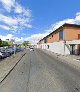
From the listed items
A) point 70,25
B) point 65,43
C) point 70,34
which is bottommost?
point 65,43

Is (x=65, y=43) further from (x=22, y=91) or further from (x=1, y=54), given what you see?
(x=22, y=91)

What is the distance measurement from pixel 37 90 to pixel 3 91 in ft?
5.52

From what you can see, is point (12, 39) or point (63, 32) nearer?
point (12, 39)

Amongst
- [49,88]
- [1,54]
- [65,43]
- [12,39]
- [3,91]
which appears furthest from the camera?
[65,43]

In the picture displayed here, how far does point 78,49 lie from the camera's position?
35.5 meters

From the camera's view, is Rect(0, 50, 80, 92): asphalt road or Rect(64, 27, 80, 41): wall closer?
Rect(0, 50, 80, 92): asphalt road

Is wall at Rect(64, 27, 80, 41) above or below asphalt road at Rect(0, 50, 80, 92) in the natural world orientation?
above

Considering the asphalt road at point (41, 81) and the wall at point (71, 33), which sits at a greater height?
the wall at point (71, 33)

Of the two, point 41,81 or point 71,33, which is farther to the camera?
point 71,33

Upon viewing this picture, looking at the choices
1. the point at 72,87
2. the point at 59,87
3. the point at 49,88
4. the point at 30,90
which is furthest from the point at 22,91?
the point at 72,87

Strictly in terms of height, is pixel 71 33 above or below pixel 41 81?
above

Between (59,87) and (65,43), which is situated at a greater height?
(65,43)

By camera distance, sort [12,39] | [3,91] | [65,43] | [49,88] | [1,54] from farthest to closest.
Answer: [65,43] < [12,39] < [1,54] < [49,88] < [3,91]

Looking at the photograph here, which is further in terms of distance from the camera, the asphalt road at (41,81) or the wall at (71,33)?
the wall at (71,33)
